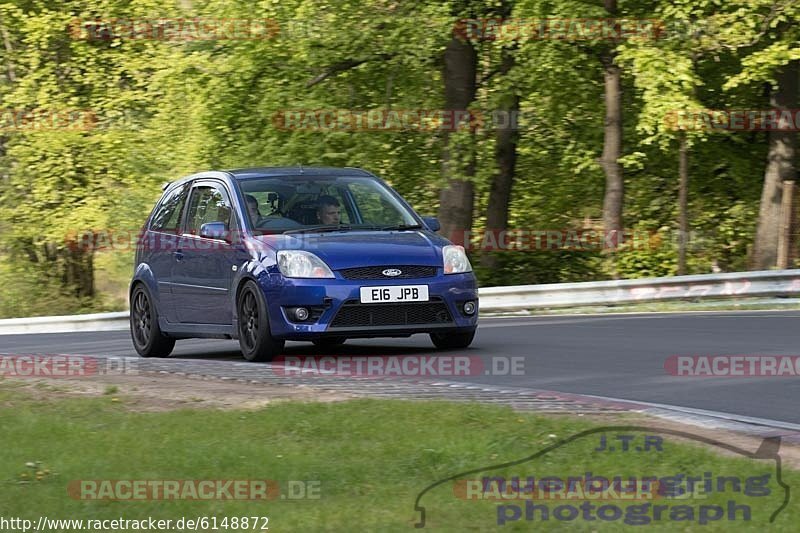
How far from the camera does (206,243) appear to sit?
14.0 metres

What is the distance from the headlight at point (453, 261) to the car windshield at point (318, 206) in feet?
2.28

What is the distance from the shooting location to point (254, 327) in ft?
42.9

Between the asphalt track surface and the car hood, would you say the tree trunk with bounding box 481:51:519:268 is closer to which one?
the asphalt track surface

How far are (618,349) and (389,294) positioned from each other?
238 centimetres

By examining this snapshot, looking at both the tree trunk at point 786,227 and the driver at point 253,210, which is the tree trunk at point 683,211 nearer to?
the tree trunk at point 786,227

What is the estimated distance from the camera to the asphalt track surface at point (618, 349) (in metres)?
10.3

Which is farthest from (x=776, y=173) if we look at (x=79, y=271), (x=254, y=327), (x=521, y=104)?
(x=79, y=271)

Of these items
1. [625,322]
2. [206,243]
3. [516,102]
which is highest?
[516,102]

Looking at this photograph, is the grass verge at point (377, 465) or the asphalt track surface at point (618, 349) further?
the asphalt track surface at point (618, 349)

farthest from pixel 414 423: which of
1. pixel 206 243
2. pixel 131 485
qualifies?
pixel 206 243

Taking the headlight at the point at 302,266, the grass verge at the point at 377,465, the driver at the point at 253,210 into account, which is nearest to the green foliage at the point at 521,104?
the driver at the point at 253,210

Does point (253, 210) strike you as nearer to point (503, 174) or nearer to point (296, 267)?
point (296, 267)

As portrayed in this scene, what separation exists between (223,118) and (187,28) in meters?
2.73

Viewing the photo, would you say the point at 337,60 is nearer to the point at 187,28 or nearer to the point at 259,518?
the point at 187,28
